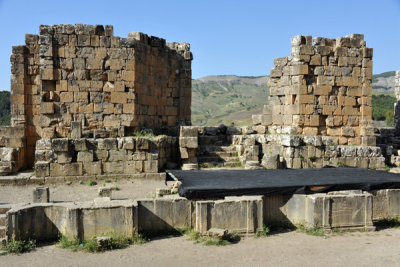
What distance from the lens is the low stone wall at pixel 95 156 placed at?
12.4 m

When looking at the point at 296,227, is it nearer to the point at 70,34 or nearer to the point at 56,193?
the point at 56,193

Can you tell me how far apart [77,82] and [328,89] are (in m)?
9.50

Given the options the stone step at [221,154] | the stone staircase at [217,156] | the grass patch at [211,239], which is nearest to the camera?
the grass patch at [211,239]

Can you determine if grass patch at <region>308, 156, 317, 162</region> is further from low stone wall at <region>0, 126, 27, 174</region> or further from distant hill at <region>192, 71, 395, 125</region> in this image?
distant hill at <region>192, 71, 395, 125</region>

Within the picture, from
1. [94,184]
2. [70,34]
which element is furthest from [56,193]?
[70,34]

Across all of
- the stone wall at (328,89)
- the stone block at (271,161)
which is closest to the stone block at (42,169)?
the stone block at (271,161)

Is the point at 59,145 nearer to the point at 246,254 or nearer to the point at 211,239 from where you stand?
the point at 211,239

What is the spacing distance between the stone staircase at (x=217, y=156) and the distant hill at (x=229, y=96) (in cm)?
4243

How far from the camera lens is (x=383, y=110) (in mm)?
45688

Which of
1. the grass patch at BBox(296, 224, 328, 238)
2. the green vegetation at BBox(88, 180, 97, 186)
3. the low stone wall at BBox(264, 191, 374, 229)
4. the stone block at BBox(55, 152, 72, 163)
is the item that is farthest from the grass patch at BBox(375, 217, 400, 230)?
the stone block at BBox(55, 152, 72, 163)

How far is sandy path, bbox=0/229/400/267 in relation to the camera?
6.11 m

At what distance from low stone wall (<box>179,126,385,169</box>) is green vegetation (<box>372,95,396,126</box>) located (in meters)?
29.4

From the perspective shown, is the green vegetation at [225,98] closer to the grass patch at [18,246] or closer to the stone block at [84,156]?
the stone block at [84,156]

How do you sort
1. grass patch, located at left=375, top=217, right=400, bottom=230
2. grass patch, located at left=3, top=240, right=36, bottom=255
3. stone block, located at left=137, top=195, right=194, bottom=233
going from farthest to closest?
grass patch, located at left=375, top=217, right=400, bottom=230 → stone block, located at left=137, top=195, right=194, bottom=233 → grass patch, located at left=3, top=240, right=36, bottom=255
